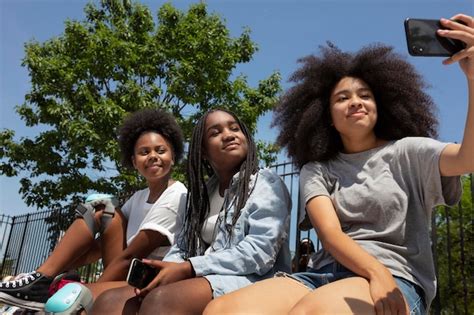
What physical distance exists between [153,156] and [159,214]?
0.58m

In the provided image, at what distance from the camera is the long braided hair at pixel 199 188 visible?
95.9 inches

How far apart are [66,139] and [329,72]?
886 cm

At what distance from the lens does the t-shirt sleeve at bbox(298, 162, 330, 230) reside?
2010 millimetres

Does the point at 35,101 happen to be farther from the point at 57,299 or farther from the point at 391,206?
the point at 391,206

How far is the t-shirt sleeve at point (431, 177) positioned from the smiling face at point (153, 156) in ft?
5.96

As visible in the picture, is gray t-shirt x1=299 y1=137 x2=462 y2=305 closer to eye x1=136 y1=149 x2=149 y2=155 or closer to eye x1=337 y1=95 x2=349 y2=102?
eye x1=337 y1=95 x2=349 y2=102

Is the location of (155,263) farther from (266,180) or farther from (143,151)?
(143,151)

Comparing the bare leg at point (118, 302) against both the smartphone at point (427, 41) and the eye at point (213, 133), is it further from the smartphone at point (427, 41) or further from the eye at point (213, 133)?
the smartphone at point (427, 41)

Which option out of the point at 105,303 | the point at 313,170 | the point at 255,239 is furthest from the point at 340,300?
the point at 105,303

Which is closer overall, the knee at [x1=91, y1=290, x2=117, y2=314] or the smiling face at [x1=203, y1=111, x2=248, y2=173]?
Result: the knee at [x1=91, y1=290, x2=117, y2=314]

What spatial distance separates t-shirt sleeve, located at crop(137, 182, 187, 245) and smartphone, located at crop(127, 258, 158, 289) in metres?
0.62

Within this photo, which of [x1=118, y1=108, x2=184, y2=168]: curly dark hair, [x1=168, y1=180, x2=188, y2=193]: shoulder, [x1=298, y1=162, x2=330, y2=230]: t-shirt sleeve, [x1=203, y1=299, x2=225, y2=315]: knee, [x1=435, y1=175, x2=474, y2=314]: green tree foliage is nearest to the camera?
[x1=203, y1=299, x2=225, y2=315]: knee

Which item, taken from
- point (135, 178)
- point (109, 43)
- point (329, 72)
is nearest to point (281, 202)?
point (329, 72)

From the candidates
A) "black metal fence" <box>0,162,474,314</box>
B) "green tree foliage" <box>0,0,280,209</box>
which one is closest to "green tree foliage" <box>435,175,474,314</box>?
"black metal fence" <box>0,162,474,314</box>
